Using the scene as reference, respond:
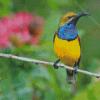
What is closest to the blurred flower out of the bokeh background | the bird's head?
the bokeh background

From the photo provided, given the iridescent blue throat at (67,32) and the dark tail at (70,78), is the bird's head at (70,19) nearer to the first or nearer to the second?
the iridescent blue throat at (67,32)

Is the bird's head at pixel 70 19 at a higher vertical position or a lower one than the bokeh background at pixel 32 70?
higher

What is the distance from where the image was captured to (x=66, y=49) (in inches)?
32.0

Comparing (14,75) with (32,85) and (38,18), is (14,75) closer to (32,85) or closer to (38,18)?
(32,85)

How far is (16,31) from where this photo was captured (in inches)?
33.9

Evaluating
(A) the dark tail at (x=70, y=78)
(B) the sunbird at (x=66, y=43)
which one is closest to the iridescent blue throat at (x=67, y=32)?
(B) the sunbird at (x=66, y=43)

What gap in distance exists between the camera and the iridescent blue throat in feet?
2.60

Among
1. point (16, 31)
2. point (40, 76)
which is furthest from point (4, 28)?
point (40, 76)

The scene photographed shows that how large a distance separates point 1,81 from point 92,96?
0.23m

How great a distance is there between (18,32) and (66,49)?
0.13 meters

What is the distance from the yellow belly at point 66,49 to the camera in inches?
32.0

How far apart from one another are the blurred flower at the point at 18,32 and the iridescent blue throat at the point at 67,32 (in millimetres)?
79

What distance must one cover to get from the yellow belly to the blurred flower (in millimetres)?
71

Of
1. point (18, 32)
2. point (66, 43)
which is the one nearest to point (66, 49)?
point (66, 43)
